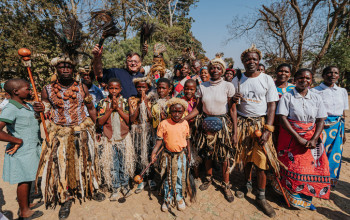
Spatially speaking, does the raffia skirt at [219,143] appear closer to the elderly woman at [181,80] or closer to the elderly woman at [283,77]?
the elderly woman at [181,80]

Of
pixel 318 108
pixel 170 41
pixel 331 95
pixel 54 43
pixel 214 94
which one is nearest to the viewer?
pixel 318 108

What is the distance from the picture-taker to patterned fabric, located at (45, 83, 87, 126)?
2629 mm

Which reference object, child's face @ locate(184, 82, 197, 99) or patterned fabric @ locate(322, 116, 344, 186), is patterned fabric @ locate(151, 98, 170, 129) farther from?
patterned fabric @ locate(322, 116, 344, 186)

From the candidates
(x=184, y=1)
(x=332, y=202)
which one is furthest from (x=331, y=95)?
(x=184, y=1)

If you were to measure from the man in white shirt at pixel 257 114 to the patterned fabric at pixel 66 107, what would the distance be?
2.56 metres

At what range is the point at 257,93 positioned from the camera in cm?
277

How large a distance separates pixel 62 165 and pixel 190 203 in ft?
7.27

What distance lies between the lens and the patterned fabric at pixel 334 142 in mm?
3320

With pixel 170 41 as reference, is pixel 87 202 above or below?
below

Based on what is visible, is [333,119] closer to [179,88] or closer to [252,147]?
[252,147]

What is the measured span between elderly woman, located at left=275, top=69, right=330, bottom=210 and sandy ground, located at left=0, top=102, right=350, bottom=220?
28cm

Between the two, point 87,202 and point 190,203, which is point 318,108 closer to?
point 190,203

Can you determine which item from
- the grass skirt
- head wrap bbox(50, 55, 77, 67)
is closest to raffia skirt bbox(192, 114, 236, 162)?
the grass skirt

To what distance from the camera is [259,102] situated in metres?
2.82
